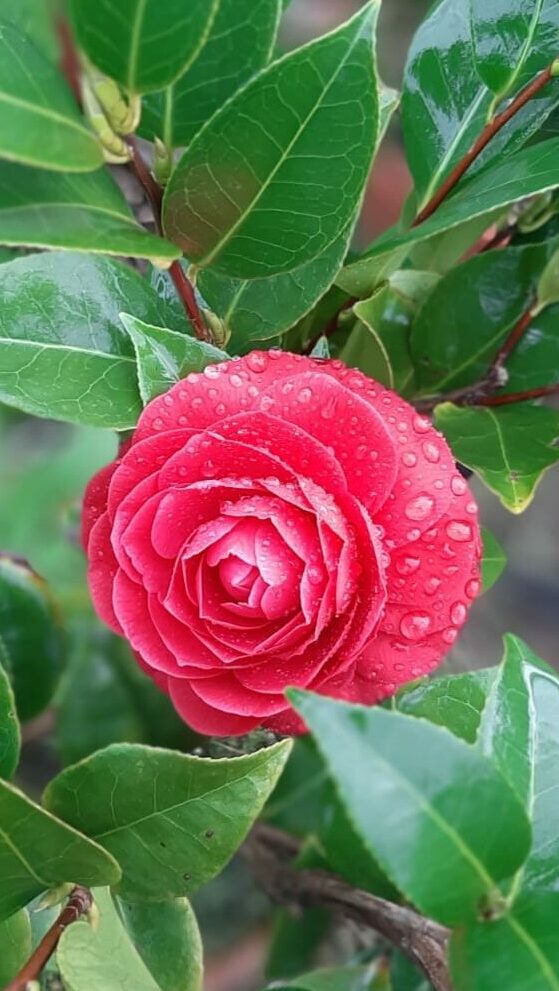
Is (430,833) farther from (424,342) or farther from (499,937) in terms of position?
(424,342)

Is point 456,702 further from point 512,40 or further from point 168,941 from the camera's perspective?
point 512,40

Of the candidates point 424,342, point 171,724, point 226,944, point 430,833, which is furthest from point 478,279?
point 226,944

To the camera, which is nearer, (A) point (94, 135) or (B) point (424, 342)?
(A) point (94, 135)

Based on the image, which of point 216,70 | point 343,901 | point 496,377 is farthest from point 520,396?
point 343,901

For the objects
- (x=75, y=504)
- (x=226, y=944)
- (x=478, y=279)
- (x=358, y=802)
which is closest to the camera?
(x=358, y=802)

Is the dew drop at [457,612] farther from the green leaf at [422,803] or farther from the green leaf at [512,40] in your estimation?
the green leaf at [512,40]

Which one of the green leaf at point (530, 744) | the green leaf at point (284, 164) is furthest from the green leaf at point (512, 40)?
the green leaf at point (530, 744)
